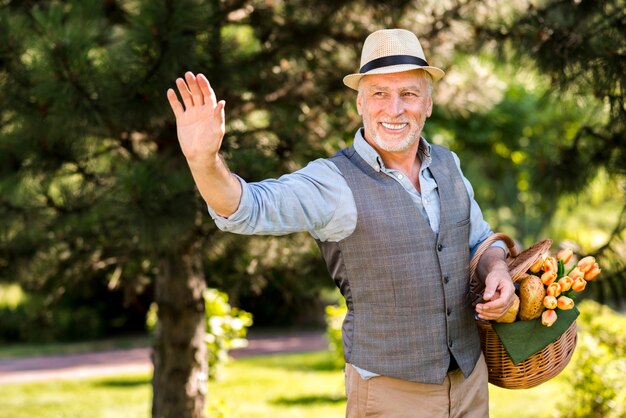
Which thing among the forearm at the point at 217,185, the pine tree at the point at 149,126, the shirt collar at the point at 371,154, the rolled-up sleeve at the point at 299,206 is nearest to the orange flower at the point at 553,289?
the shirt collar at the point at 371,154

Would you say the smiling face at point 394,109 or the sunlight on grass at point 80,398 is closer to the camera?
the smiling face at point 394,109

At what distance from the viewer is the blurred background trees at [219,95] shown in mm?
3389

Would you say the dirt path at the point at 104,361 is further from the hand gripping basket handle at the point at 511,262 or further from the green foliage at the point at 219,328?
the hand gripping basket handle at the point at 511,262

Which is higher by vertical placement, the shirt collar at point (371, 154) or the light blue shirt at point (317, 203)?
the shirt collar at point (371, 154)

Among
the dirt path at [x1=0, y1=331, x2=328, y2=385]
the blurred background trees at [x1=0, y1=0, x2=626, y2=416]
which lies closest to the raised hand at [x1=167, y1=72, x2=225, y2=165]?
the blurred background trees at [x1=0, y1=0, x2=626, y2=416]

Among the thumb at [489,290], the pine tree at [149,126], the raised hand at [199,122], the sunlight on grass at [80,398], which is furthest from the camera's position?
the sunlight on grass at [80,398]

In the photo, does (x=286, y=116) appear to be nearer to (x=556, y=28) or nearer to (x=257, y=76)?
(x=257, y=76)

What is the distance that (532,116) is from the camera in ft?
41.0

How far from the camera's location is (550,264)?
8.34ft

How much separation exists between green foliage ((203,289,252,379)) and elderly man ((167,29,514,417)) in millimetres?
3980

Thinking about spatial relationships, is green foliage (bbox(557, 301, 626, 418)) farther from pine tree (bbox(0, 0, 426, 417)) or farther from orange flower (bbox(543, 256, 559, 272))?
orange flower (bbox(543, 256, 559, 272))

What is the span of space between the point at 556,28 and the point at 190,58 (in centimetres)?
154

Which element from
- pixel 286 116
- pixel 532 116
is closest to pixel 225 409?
pixel 286 116

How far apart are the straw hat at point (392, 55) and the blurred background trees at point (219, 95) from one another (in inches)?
41.3
